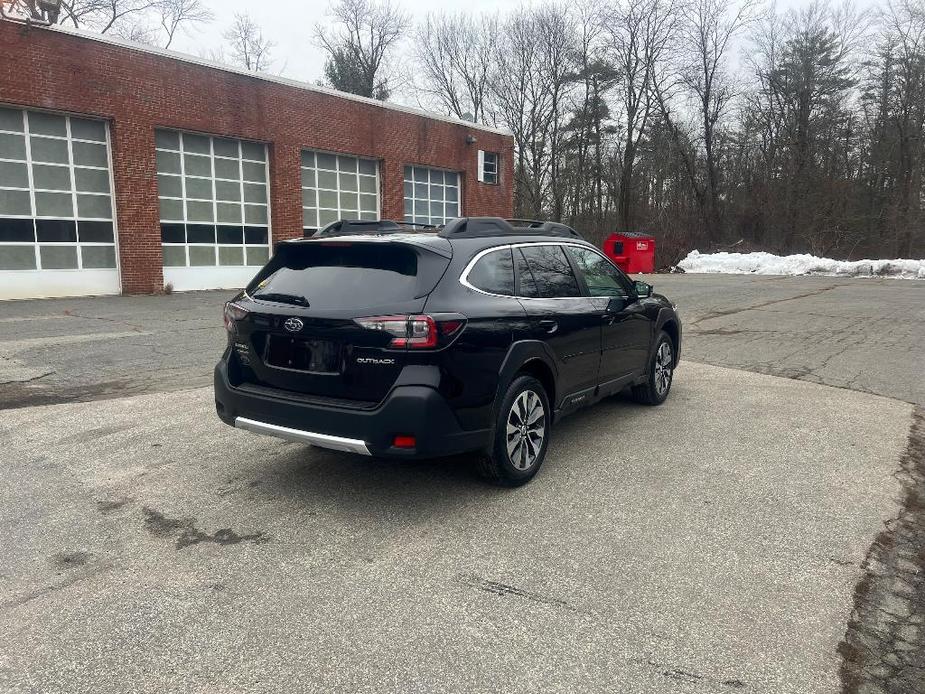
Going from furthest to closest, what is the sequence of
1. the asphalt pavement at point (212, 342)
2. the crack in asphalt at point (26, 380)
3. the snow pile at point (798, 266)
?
the snow pile at point (798, 266) → the asphalt pavement at point (212, 342) → the crack in asphalt at point (26, 380)

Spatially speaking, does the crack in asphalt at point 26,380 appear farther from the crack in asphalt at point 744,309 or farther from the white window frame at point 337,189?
the white window frame at point 337,189

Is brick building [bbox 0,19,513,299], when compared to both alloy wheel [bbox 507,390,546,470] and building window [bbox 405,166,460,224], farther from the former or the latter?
alloy wheel [bbox 507,390,546,470]

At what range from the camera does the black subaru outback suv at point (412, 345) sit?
372cm

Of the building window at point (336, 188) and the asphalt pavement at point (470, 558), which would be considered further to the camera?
the building window at point (336, 188)

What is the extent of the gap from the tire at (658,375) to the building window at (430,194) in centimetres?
2052

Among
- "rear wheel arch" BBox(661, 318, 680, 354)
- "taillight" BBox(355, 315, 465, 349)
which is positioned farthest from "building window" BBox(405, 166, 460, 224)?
"taillight" BBox(355, 315, 465, 349)

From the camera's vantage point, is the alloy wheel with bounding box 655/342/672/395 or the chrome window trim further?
the alloy wheel with bounding box 655/342/672/395

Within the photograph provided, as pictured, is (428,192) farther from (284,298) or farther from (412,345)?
(412,345)

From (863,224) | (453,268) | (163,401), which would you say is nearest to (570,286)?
(453,268)

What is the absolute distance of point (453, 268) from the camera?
4074 mm

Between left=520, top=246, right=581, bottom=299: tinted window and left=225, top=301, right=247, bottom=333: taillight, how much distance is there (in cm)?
181

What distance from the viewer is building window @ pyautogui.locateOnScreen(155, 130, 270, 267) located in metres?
19.9

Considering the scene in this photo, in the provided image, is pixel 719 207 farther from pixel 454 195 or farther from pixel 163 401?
pixel 163 401

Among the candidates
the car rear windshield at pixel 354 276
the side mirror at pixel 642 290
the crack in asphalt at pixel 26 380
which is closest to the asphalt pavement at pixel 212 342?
the crack in asphalt at pixel 26 380
